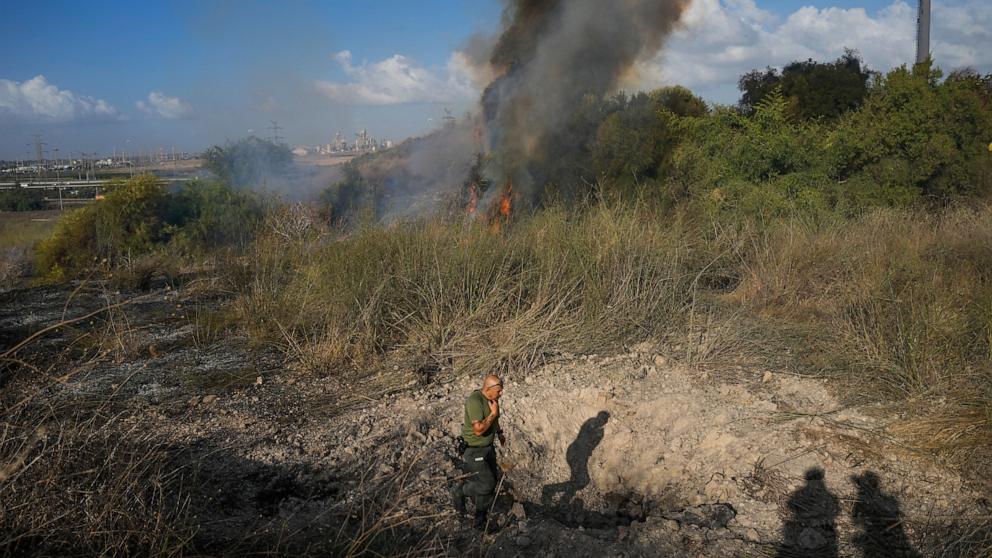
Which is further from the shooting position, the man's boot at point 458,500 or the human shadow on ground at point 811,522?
the man's boot at point 458,500

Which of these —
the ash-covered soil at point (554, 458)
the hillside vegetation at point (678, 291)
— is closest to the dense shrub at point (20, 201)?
the hillside vegetation at point (678, 291)

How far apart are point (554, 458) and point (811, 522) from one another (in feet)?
5.63

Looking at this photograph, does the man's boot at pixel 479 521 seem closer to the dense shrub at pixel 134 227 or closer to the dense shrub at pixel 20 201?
the dense shrub at pixel 134 227

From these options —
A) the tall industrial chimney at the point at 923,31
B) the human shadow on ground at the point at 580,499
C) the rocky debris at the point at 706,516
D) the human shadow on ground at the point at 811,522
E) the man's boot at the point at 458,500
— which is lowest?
the human shadow on ground at the point at 580,499

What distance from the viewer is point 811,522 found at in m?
3.75

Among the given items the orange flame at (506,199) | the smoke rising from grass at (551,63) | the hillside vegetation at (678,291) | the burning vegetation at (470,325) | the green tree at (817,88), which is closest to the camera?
the burning vegetation at (470,325)

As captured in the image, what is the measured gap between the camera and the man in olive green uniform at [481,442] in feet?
12.4

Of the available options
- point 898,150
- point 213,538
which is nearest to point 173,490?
point 213,538

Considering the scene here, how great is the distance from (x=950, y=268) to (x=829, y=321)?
1.96 m

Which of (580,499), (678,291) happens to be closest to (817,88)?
(678,291)

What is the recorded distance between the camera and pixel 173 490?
3.66 m

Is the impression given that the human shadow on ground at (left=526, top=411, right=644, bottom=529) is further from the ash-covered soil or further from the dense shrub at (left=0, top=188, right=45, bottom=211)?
the dense shrub at (left=0, top=188, right=45, bottom=211)

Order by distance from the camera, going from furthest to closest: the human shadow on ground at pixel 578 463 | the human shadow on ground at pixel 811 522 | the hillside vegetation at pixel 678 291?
1. the hillside vegetation at pixel 678 291
2. the human shadow on ground at pixel 578 463
3. the human shadow on ground at pixel 811 522

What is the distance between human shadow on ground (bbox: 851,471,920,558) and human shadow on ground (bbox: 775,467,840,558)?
13 cm
